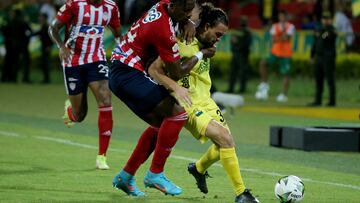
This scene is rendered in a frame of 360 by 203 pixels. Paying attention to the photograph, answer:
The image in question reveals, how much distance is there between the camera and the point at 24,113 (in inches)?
875

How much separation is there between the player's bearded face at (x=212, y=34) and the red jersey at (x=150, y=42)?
309mm

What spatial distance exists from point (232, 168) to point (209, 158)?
0.81 metres

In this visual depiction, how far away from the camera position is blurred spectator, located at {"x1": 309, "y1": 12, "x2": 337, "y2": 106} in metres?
24.7

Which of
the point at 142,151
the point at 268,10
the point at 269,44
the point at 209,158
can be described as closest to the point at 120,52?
the point at 142,151

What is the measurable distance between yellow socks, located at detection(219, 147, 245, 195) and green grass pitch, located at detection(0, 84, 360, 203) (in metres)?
0.47

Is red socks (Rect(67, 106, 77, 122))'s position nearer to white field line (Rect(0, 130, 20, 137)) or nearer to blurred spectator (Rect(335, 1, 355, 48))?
white field line (Rect(0, 130, 20, 137))

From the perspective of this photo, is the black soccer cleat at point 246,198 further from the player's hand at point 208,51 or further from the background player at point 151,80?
the player's hand at point 208,51

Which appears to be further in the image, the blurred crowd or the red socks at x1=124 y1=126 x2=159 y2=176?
the blurred crowd

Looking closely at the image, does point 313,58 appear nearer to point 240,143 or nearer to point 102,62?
point 240,143

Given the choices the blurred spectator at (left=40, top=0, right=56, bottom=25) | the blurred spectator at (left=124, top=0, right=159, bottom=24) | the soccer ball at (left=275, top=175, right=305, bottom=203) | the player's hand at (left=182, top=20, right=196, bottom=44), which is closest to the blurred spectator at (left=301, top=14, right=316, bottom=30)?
the blurred spectator at (left=124, top=0, right=159, bottom=24)

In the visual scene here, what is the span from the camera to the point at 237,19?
33938 mm

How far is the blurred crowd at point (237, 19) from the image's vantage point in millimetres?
32125

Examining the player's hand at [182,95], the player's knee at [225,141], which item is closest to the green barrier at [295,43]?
the player's knee at [225,141]

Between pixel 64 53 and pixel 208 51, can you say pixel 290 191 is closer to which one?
pixel 208 51
